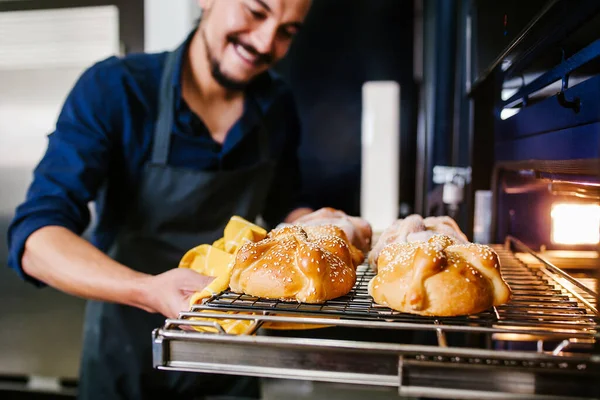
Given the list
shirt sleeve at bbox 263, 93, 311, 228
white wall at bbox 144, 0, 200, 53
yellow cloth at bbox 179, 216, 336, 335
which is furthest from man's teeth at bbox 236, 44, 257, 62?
yellow cloth at bbox 179, 216, 336, 335

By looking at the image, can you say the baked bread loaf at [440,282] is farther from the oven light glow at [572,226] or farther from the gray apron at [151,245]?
the gray apron at [151,245]

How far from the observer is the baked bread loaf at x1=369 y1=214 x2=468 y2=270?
1.15 meters

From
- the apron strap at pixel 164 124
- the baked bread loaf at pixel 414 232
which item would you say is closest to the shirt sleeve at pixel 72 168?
the apron strap at pixel 164 124

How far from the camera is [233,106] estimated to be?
223 centimetres

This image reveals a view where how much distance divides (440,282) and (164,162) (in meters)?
1.38

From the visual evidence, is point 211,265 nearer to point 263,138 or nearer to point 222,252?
point 222,252

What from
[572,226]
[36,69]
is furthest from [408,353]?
[36,69]

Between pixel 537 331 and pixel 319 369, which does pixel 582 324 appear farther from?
pixel 319 369

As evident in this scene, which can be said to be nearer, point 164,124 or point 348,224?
point 348,224

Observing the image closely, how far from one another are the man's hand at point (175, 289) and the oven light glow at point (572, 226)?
2.96 feet

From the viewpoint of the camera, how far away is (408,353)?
68cm

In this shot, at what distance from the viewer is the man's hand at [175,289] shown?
1049mm

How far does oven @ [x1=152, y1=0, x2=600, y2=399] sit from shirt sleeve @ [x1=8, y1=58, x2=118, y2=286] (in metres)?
0.92

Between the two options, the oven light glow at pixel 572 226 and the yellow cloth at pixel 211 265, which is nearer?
the yellow cloth at pixel 211 265
